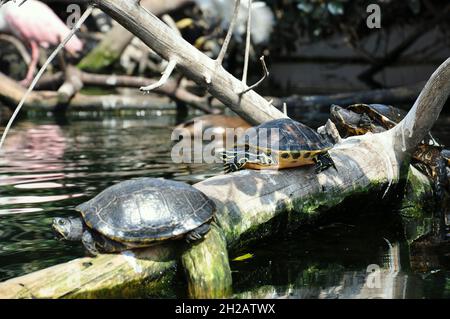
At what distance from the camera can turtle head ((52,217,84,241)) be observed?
3.24 m

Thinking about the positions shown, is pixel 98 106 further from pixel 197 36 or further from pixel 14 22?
pixel 197 36

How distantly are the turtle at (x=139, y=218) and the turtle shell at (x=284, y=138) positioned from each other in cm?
65

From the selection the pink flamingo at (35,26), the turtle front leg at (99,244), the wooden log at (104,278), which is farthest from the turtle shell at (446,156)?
the pink flamingo at (35,26)

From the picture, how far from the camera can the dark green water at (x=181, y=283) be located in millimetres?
3100

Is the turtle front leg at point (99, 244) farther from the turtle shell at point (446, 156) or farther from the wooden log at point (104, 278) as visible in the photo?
the turtle shell at point (446, 156)

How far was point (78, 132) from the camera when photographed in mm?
8922

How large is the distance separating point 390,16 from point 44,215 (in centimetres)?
1111

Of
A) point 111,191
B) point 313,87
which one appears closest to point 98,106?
point 313,87

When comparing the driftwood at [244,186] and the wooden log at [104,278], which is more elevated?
the driftwood at [244,186]

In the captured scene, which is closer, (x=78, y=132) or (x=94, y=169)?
(x=94, y=169)

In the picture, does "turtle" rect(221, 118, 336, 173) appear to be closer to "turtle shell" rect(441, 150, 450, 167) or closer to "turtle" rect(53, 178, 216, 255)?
"turtle" rect(53, 178, 216, 255)

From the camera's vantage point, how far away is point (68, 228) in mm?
3246

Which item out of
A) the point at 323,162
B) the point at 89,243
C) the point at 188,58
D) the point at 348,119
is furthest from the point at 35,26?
the point at 89,243

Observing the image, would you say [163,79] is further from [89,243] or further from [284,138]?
[89,243]
